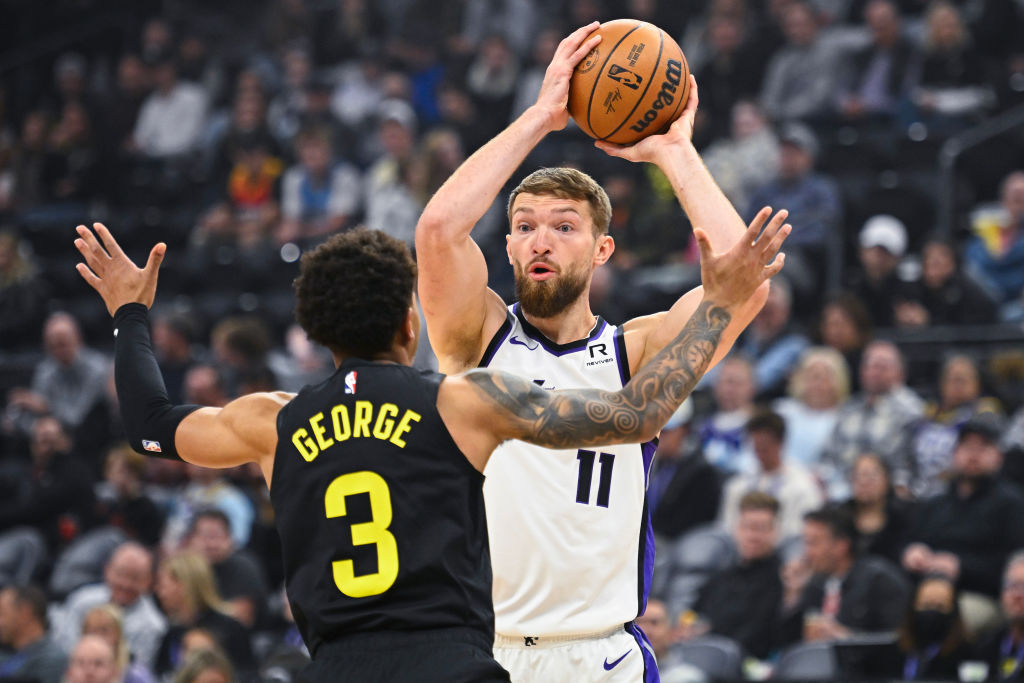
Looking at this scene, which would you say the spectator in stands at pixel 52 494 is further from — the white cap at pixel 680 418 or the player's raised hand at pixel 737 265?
the player's raised hand at pixel 737 265

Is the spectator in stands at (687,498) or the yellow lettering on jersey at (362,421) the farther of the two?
the spectator in stands at (687,498)

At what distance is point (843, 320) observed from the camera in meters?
11.0

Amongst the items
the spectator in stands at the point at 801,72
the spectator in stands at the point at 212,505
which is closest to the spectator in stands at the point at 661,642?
the spectator in stands at the point at 212,505

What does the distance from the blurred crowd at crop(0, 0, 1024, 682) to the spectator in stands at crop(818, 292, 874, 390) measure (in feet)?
0.09

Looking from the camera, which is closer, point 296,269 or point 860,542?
point 860,542

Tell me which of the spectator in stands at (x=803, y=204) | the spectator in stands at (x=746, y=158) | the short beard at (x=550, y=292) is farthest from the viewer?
the spectator in stands at (x=746, y=158)

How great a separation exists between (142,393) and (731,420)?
6.85 metres

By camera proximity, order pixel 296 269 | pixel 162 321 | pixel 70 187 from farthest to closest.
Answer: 1. pixel 70 187
2. pixel 296 269
3. pixel 162 321

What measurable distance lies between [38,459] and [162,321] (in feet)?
5.59

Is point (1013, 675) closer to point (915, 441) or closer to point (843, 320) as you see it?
point (915, 441)

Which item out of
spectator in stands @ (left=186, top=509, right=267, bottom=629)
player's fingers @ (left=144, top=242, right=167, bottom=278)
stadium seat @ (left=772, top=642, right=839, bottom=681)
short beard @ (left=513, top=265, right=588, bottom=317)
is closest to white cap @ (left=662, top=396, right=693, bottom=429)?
stadium seat @ (left=772, top=642, right=839, bottom=681)

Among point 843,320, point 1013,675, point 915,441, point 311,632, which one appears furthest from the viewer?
point 843,320

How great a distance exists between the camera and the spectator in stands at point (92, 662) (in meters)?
8.67

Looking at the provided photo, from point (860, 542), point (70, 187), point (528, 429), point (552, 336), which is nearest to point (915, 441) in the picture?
point (860, 542)
